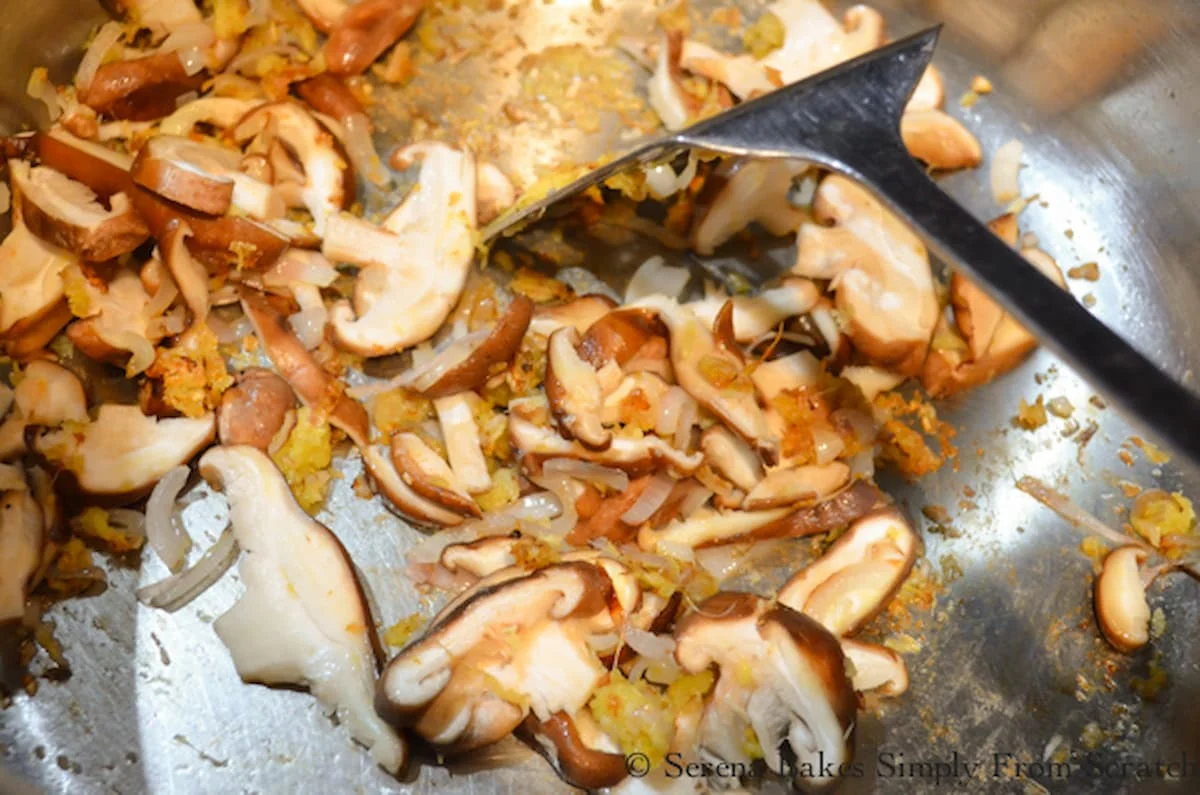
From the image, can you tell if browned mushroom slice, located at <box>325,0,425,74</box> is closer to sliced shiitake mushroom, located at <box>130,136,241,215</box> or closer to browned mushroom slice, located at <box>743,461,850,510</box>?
sliced shiitake mushroom, located at <box>130,136,241,215</box>

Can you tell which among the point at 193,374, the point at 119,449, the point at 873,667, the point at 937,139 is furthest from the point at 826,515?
the point at 119,449

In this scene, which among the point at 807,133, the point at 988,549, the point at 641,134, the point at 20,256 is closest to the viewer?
the point at 807,133

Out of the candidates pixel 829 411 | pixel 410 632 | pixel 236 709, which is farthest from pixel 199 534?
pixel 829 411

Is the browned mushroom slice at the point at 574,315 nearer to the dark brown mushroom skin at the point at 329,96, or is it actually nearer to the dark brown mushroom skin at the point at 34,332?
the dark brown mushroom skin at the point at 329,96

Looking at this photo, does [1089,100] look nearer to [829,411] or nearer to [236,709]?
[829,411]

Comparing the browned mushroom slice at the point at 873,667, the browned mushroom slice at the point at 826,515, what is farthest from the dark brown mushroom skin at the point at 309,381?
the browned mushroom slice at the point at 873,667
